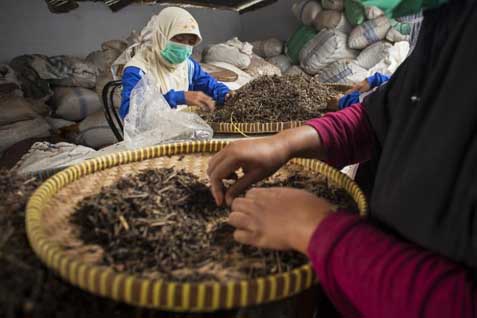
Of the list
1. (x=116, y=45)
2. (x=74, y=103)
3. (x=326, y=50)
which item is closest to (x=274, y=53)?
(x=326, y=50)

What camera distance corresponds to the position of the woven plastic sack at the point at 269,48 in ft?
16.1

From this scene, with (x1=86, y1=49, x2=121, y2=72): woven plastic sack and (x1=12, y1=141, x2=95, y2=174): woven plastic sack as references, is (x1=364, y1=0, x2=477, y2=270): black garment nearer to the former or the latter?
(x1=12, y1=141, x2=95, y2=174): woven plastic sack

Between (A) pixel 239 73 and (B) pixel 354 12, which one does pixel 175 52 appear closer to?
(A) pixel 239 73

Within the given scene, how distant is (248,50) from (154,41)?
184 centimetres

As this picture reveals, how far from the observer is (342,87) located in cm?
237

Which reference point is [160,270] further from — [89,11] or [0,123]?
[89,11]

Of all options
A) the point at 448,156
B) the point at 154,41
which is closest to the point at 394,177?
the point at 448,156

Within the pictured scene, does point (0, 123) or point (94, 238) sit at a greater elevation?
point (94, 238)

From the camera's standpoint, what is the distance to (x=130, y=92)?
220 centimetres

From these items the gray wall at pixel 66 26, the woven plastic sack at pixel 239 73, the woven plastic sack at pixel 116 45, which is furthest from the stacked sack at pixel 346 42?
the woven plastic sack at pixel 116 45

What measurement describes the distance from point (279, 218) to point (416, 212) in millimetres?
212

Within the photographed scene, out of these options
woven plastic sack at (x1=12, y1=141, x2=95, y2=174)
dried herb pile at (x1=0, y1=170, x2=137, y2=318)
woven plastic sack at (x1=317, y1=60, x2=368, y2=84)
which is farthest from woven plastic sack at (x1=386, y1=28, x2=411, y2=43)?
dried herb pile at (x1=0, y1=170, x2=137, y2=318)

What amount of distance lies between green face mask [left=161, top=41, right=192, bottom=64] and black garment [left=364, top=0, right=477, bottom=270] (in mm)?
1870

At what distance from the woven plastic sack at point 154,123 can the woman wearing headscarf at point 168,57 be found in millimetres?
424
